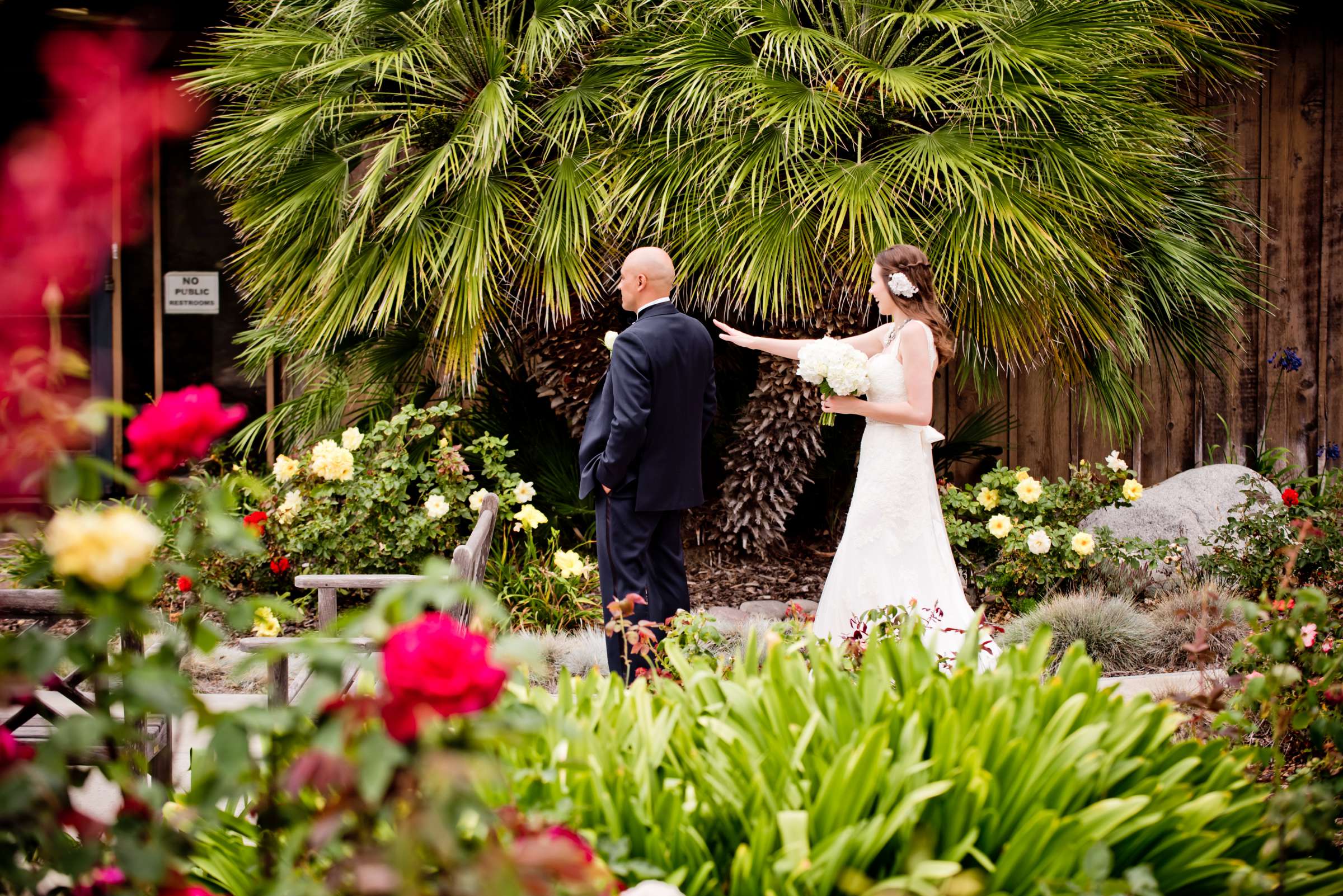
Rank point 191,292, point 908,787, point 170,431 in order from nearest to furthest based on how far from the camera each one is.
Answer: point 170,431 → point 908,787 → point 191,292

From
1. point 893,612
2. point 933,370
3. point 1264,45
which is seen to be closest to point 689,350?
point 933,370

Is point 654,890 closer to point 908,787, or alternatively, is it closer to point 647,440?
point 908,787

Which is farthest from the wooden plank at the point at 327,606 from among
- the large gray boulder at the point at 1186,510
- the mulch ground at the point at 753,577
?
the large gray boulder at the point at 1186,510

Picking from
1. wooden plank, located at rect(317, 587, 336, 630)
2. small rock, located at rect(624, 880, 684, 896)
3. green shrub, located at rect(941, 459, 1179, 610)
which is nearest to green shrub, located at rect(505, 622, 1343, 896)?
small rock, located at rect(624, 880, 684, 896)

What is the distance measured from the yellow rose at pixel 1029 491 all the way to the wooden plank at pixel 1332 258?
2.76m

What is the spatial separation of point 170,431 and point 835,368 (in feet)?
9.53

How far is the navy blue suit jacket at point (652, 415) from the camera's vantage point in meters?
3.76

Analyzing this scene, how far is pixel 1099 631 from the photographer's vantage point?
13.8ft

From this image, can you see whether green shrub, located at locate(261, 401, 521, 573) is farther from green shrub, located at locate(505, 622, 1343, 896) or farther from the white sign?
green shrub, located at locate(505, 622, 1343, 896)

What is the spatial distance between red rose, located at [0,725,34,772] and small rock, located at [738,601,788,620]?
12.1ft

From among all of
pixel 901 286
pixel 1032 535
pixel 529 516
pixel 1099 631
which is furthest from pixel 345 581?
pixel 1032 535

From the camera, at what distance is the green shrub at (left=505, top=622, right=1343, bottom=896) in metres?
1.60

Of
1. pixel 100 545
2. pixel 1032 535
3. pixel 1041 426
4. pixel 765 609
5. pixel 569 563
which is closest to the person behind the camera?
pixel 100 545

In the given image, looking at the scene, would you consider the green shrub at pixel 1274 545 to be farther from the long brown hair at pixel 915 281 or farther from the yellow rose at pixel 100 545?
the yellow rose at pixel 100 545
